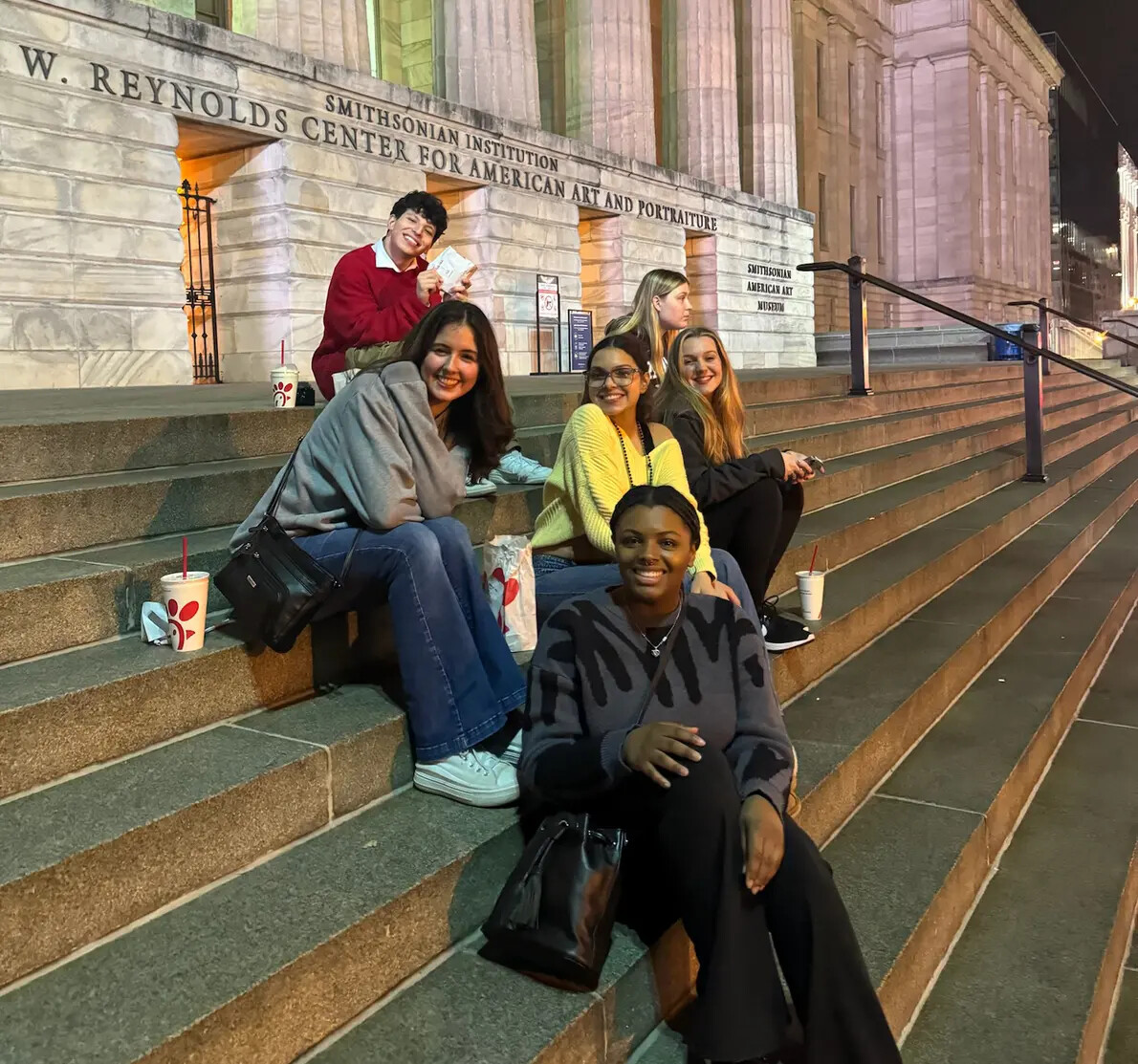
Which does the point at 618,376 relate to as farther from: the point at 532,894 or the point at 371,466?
the point at 532,894

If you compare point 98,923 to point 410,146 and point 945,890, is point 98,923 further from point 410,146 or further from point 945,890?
point 410,146

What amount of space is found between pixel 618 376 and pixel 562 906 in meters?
1.98

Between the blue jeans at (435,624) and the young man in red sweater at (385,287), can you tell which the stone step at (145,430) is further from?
the blue jeans at (435,624)

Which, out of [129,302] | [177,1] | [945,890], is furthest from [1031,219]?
[945,890]

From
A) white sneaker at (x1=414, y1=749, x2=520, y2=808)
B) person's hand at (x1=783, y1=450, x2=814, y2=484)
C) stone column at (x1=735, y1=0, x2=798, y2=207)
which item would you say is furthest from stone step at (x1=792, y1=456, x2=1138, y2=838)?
stone column at (x1=735, y1=0, x2=798, y2=207)

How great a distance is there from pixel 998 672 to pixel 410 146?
10.1 metres

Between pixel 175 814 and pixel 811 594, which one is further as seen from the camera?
pixel 811 594

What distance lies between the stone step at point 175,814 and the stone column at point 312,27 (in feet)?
35.1

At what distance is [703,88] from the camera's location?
19312 millimetres

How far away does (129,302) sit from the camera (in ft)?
33.0

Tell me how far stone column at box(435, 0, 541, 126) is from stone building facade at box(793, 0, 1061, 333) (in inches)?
612

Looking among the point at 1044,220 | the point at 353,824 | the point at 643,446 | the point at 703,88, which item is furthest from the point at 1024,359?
the point at 1044,220

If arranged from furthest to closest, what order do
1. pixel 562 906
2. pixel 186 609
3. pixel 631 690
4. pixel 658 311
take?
pixel 658 311 → pixel 186 609 → pixel 631 690 → pixel 562 906

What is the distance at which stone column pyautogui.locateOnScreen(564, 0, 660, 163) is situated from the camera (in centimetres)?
1694
